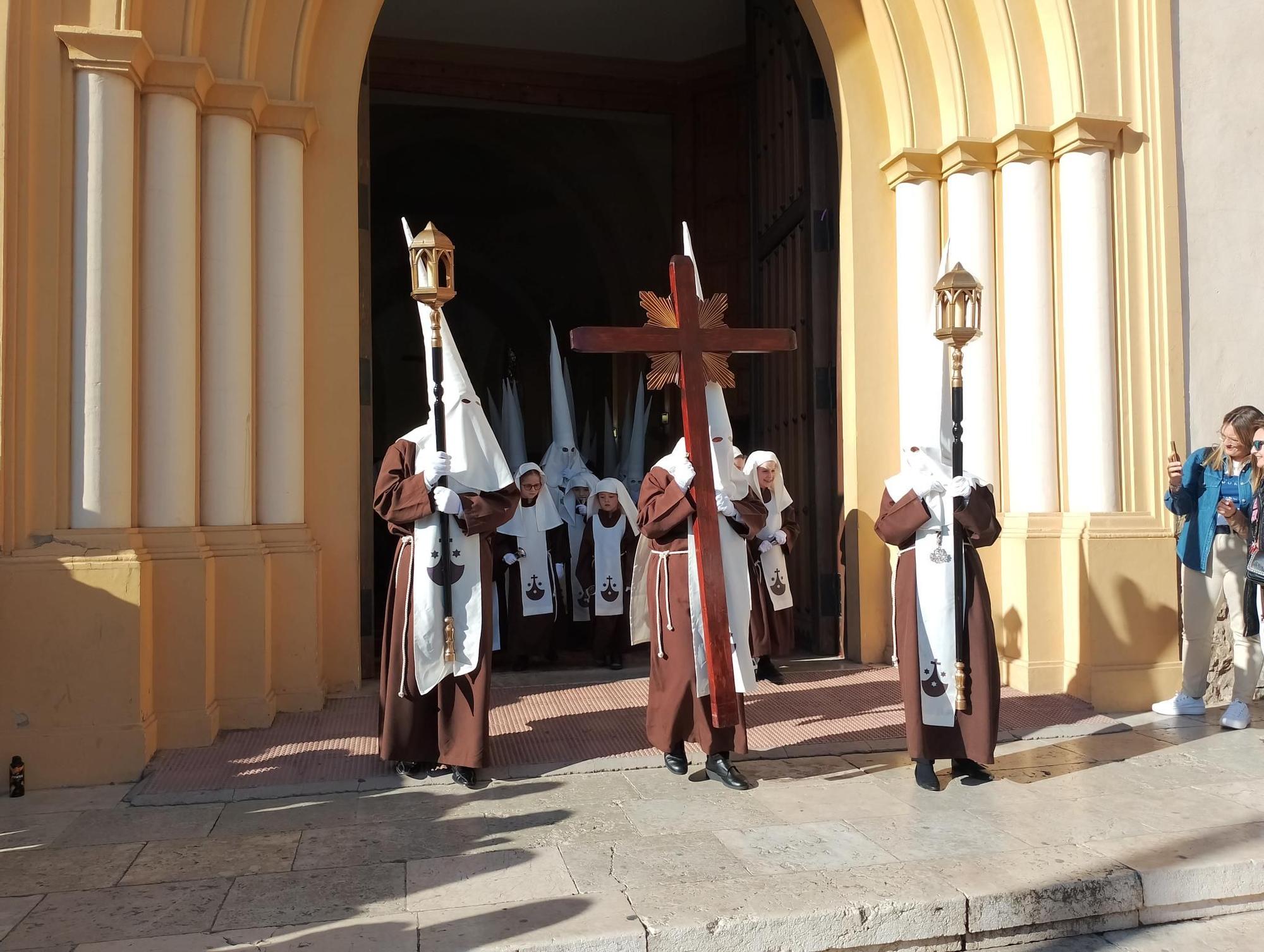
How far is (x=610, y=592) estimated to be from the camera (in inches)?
323

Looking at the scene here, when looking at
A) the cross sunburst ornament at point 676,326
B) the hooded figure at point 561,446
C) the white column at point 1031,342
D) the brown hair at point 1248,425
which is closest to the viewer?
the cross sunburst ornament at point 676,326

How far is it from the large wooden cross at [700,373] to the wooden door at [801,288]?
3.04m

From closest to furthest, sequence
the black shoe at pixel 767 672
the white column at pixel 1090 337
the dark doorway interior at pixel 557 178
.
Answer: the white column at pixel 1090 337
the black shoe at pixel 767 672
the dark doorway interior at pixel 557 178

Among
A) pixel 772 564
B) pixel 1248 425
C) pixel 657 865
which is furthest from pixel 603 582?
pixel 657 865

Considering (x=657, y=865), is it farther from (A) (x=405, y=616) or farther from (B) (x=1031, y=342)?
(B) (x=1031, y=342)

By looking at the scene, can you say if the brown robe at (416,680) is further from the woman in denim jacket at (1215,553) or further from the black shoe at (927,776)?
the woman in denim jacket at (1215,553)

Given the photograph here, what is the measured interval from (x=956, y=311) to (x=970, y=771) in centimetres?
207

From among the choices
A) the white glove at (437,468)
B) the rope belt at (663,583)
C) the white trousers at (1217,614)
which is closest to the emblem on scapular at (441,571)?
the white glove at (437,468)

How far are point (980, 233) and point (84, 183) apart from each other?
17.3ft

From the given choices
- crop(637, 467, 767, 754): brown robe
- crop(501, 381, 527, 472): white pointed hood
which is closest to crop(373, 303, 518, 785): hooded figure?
crop(637, 467, 767, 754): brown robe

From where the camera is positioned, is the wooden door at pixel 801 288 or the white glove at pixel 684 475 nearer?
the white glove at pixel 684 475

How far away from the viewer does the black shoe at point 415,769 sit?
5.02 metres

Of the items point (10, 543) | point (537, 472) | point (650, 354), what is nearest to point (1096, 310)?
point (650, 354)

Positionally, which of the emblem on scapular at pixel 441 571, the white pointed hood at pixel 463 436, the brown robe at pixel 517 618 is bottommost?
the brown robe at pixel 517 618
